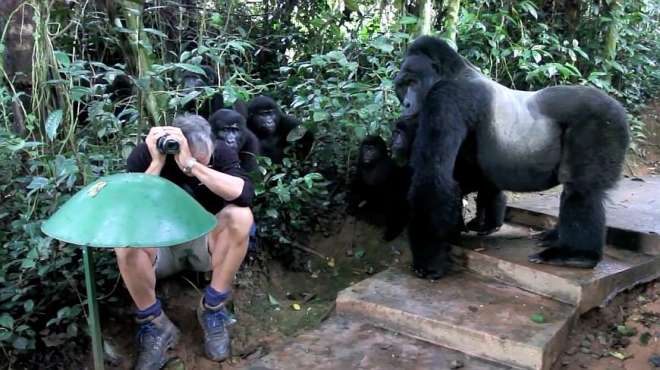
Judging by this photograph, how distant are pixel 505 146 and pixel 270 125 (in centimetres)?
250

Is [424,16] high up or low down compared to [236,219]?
up

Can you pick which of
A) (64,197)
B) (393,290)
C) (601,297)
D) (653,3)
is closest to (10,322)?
(64,197)

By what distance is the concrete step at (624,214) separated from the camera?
13.9ft

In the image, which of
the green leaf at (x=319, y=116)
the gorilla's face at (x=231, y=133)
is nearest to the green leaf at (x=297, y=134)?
the green leaf at (x=319, y=116)

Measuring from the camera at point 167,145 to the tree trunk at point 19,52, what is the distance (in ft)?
4.66

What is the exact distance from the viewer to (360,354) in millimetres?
3254

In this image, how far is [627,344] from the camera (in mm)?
3471

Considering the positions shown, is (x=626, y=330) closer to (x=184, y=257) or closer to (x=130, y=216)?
(x=184, y=257)

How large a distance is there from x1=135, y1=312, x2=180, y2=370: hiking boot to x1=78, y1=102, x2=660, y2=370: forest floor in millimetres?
154

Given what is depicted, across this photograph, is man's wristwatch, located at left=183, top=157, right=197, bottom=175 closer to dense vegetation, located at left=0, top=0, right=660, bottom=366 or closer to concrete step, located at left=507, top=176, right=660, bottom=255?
dense vegetation, located at left=0, top=0, right=660, bottom=366

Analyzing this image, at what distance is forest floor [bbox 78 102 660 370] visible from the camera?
11.4 ft

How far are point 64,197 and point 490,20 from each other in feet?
16.5

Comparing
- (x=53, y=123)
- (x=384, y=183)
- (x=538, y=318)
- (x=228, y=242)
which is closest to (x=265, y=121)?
(x=384, y=183)

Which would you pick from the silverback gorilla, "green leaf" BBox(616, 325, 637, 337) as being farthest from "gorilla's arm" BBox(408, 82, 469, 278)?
"green leaf" BBox(616, 325, 637, 337)
